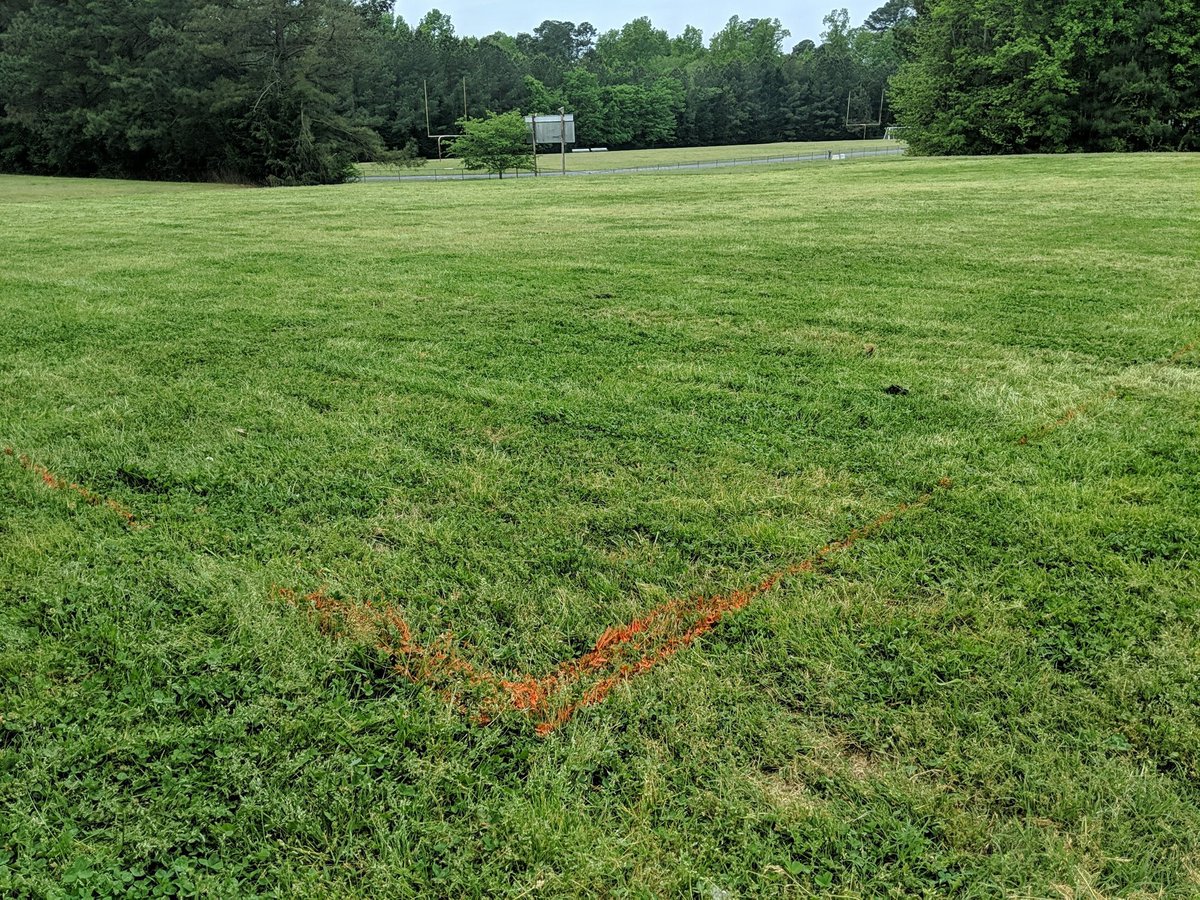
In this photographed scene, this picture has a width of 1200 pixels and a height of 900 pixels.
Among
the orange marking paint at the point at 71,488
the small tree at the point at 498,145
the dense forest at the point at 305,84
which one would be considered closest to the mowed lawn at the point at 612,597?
the orange marking paint at the point at 71,488

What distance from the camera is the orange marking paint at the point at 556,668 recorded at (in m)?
1.87

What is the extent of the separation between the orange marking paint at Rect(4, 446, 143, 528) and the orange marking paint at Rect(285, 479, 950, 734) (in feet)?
2.86

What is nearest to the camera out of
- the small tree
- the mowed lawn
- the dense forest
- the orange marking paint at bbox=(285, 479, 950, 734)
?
the mowed lawn

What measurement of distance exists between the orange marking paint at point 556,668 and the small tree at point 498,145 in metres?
35.0

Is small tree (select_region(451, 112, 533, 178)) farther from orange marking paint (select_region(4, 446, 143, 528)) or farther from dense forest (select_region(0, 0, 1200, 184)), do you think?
orange marking paint (select_region(4, 446, 143, 528))

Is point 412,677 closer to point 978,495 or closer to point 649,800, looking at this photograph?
point 649,800

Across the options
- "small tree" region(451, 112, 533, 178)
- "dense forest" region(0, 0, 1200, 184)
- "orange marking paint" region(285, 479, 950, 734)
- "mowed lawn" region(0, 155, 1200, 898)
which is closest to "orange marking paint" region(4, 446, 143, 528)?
"mowed lawn" region(0, 155, 1200, 898)

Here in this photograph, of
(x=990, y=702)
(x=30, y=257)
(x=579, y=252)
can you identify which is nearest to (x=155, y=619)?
(x=990, y=702)

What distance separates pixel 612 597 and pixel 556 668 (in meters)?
0.34

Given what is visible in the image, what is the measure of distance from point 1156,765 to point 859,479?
1.44 m

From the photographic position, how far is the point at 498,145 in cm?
3512

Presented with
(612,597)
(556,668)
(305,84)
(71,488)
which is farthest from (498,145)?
(556,668)

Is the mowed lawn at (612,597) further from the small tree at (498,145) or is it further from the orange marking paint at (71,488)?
the small tree at (498,145)

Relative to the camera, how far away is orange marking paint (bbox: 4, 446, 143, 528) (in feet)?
9.00
